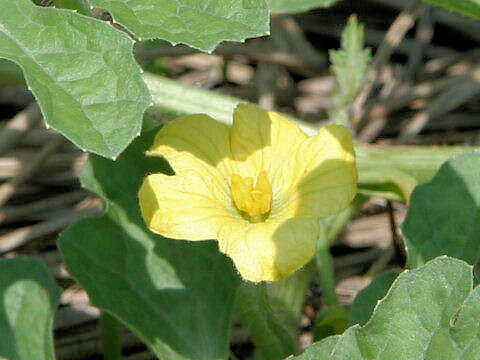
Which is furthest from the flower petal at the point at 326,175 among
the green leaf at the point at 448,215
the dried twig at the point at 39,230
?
the dried twig at the point at 39,230

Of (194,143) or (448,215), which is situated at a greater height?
(194,143)

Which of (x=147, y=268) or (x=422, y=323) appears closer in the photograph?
(x=422, y=323)

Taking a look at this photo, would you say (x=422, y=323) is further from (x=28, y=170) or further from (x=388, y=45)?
(x=388, y=45)

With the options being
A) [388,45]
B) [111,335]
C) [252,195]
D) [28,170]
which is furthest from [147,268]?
[388,45]

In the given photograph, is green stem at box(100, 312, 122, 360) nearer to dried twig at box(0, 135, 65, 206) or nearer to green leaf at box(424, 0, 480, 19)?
dried twig at box(0, 135, 65, 206)

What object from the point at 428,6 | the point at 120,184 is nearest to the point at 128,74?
the point at 120,184

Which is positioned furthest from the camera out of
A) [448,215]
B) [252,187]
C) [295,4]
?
[295,4]

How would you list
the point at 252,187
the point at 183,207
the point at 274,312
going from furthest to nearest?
the point at 274,312 < the point at 252,187 < the point at 183,207
